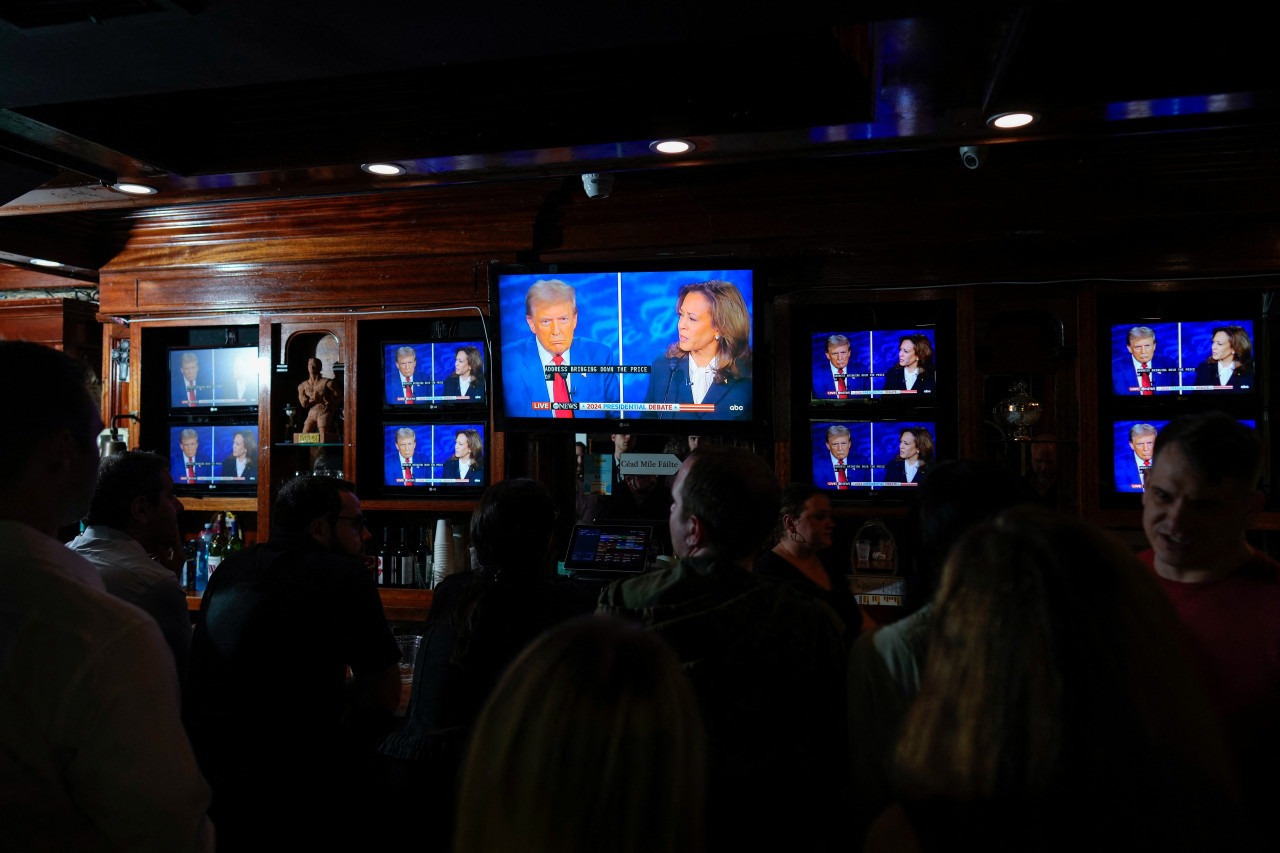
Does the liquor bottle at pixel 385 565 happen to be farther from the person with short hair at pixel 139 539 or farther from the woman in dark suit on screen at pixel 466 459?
the person with short hair at pixel 139 539

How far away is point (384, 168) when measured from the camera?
9.61 feet

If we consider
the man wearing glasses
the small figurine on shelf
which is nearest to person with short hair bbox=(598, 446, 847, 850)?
the man wearing glasses

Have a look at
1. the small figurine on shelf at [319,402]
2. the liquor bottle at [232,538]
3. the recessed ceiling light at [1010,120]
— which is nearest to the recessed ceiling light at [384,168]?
the small figurine on shelf at [319,402]

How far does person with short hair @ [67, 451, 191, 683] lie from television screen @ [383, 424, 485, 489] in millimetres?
1666

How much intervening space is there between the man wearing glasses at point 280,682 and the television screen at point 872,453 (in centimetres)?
204

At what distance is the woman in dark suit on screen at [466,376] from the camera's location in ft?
13.6

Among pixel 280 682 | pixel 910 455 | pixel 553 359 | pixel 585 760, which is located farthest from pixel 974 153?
pixel 585 760

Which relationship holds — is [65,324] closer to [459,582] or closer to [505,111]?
[505,111]

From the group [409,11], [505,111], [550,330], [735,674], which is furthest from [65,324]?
[735,674]

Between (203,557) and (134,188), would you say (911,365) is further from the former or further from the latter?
(203,557)

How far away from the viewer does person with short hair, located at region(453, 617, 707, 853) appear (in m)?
0.75

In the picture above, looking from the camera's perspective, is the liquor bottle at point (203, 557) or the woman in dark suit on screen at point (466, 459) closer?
the woman in dark suit on screen at point (466, 459)

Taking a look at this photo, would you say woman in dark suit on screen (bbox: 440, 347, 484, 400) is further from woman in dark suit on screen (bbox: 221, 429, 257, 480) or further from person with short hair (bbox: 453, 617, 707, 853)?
person with short hair (bbox: 453, 617, 707, 853)

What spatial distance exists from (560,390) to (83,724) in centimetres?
A: 268
